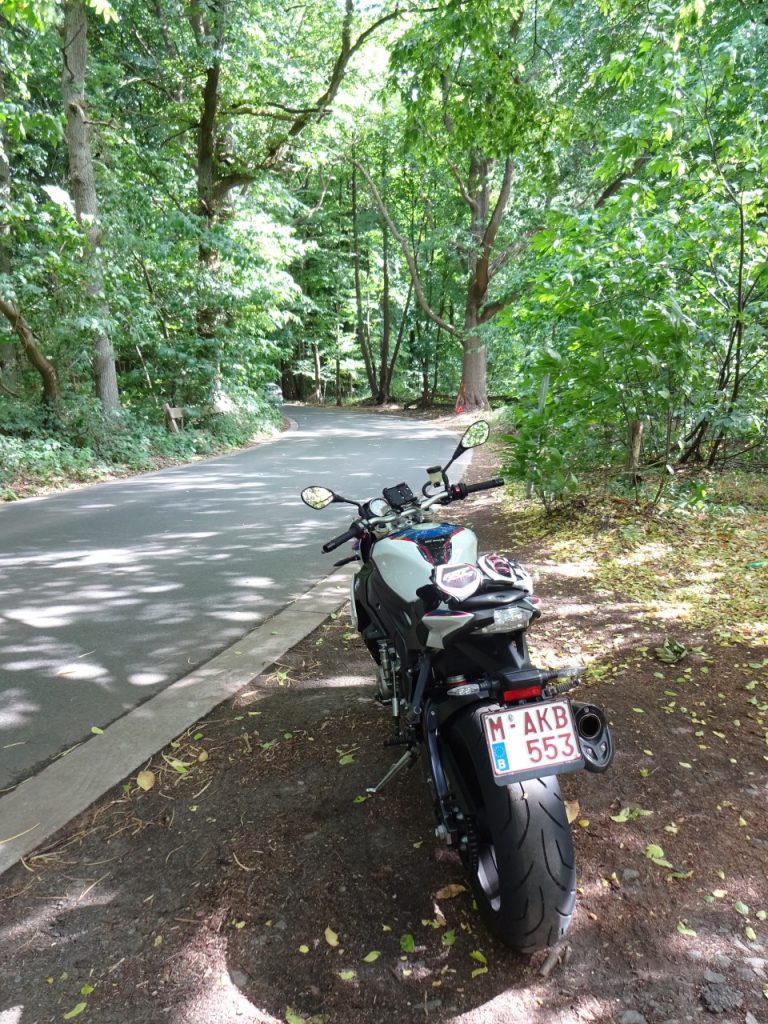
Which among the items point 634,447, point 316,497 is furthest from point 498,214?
point 316,497

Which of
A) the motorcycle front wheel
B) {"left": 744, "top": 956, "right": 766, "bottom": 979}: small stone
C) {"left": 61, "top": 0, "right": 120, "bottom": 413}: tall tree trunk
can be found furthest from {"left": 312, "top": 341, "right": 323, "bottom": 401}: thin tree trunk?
{"left": 744, "top": 956, "right": 766, "bottom": 979}: small stone

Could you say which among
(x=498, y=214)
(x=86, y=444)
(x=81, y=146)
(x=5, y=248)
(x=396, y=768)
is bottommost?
(x=396, y=768)

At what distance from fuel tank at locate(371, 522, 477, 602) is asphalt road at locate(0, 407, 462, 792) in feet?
6.12

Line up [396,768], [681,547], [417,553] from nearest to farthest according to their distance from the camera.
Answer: [417,553] < [396,768] < [681,547]

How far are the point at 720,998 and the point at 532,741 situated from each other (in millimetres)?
833

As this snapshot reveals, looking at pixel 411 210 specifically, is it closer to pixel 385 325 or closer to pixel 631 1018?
pixel 385 325

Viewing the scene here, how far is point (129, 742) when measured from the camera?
9.96 ft

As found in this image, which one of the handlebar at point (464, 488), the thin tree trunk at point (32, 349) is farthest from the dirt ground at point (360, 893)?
the thin tree trunk at point (32, 349)

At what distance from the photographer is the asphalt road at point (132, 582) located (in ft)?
11.4

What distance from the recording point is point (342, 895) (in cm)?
211

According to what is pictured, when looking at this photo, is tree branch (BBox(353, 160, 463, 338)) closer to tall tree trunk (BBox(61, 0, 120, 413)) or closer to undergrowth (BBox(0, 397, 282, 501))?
undergrowth (BBox(0, 397, 282, 501))

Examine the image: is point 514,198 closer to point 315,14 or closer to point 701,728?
point 315,14

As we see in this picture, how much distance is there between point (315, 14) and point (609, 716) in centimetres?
2200

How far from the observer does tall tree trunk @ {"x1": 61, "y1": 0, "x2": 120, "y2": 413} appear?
11.6 metres
